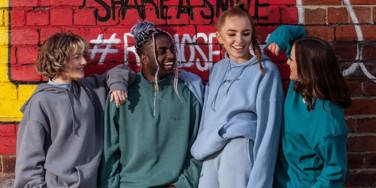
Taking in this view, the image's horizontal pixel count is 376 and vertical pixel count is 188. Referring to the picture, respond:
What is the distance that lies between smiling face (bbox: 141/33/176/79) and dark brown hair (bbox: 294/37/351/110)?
0.85 meters

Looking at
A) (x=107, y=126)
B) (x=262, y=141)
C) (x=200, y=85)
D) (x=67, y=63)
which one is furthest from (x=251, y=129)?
(x=67, y=63)

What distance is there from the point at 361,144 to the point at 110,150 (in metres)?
1.81

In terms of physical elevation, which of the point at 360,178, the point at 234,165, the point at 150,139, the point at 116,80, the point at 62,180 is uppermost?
the point at 116,80

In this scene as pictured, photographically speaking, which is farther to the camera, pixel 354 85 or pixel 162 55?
pixel 354 85

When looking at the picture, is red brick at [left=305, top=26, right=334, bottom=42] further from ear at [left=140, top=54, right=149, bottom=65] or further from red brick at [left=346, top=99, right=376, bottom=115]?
ear at [left=140, top=54, right=149, bottom=65]

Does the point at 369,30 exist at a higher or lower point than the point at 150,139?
higher

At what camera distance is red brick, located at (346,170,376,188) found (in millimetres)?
3705

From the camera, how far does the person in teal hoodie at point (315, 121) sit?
2711 mm

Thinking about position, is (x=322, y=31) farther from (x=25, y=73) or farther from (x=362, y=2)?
(x=25, y=73)

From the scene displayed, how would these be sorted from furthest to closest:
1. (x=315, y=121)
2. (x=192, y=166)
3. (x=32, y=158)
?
(x=192, y=166) < (x=32, y=158) < (x=315, y=121)

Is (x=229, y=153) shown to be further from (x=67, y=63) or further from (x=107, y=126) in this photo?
(x=67, y=63)

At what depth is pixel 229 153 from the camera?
3.06m

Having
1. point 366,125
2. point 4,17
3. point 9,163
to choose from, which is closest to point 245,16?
point 366,125

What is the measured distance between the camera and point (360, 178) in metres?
3.71
